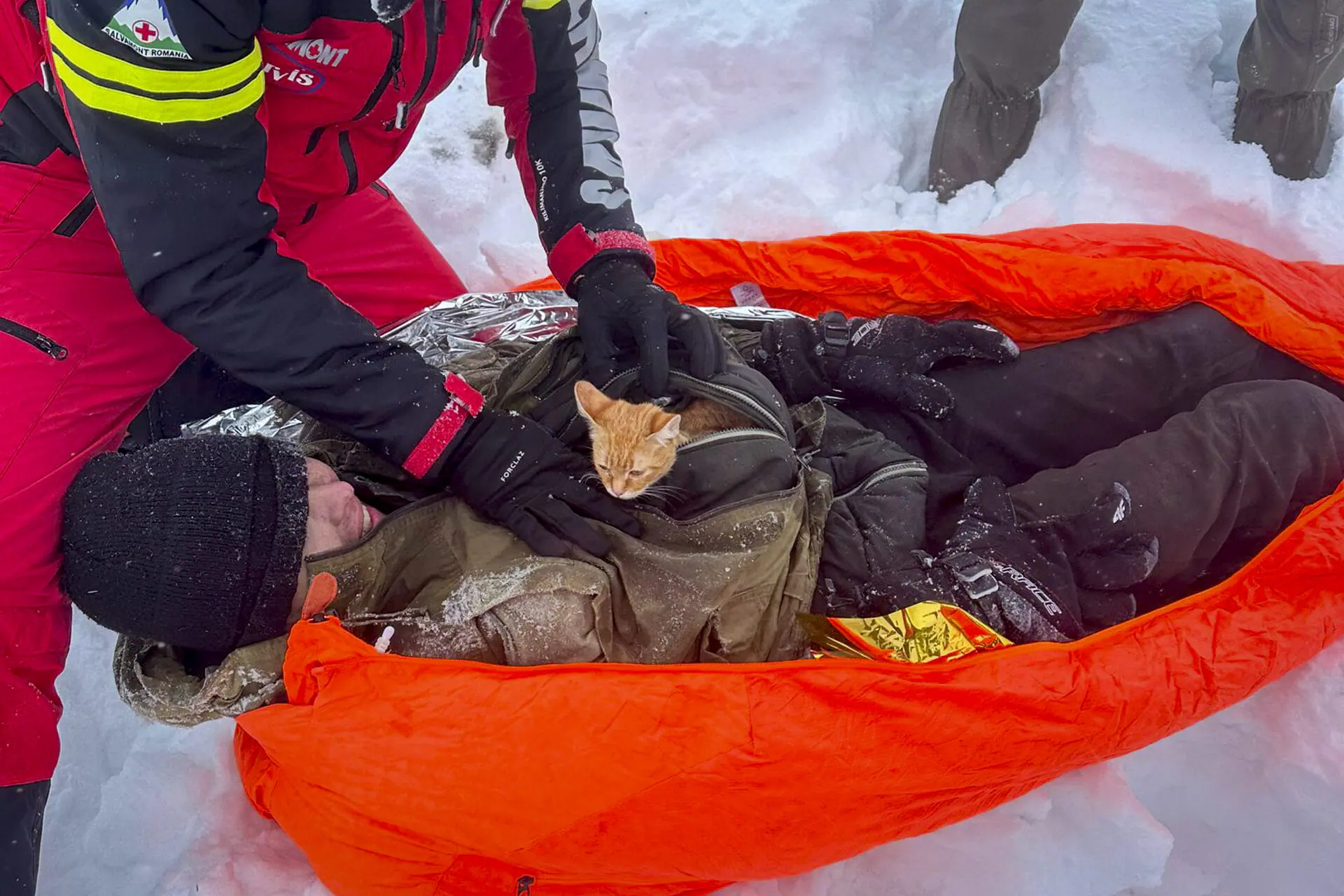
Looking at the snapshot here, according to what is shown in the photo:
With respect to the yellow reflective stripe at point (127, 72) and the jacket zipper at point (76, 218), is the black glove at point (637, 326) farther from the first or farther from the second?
the jacket zipper at point (76, 218)

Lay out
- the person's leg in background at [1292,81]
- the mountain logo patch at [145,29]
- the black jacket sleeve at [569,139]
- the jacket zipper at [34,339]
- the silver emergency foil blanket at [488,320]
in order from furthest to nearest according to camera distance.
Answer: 1. the person's leg in background at [1292,81]
2. the silver emergency foil blanket at [488,320]
3. the black jacket sleeve at [569,139]
4. the jacket zipper at [34,339]
5. the mountain logo patch at [145,29]

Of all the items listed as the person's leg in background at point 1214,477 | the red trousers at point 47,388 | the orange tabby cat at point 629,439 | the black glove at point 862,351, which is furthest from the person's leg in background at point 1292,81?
the red trousers at point 47,388

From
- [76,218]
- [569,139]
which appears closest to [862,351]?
[569,139]

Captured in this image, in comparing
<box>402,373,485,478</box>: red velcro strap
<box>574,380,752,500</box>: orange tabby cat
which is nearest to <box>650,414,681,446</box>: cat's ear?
<box>574,380,752,500</box>: orange tabby cat

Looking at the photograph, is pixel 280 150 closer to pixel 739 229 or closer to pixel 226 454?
pixel 226 454

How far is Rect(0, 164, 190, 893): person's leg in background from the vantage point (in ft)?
4.06

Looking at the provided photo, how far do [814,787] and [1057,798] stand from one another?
63 cm

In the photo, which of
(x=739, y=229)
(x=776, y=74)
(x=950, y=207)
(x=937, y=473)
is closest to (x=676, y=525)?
(x=937, y=473)

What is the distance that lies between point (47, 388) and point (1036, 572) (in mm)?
1587

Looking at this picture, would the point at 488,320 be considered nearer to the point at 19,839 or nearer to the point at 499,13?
the point at 499,13

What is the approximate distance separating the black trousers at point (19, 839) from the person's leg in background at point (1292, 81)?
9.88ft

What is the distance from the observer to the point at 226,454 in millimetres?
1154

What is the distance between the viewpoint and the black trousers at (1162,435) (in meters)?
1.47

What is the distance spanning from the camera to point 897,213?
254cm
